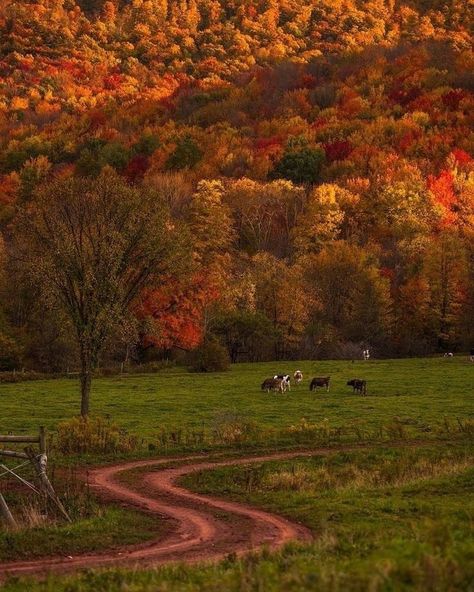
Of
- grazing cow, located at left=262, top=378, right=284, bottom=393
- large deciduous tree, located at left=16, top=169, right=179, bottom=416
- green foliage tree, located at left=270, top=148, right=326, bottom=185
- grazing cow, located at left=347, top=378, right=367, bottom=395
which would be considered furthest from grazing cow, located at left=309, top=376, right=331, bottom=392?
green foliage tree, located at left=270, top=148, right=326, bottom=185

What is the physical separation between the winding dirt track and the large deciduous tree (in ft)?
45.2

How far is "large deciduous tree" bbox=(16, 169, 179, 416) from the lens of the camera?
4069 centimetres

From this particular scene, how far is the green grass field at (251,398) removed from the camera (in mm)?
41969

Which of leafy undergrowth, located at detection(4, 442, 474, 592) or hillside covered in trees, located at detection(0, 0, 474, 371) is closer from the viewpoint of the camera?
leafy undergrowth, located at detection(4, 442, 474, 592)

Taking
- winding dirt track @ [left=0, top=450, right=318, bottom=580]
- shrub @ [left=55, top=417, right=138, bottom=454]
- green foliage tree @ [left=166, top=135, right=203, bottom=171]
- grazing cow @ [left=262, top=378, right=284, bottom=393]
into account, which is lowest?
winding dirt track @ [left=0, top=450, right=318, bottom=580]

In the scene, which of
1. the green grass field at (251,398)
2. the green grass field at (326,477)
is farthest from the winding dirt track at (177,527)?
the green grass field at (251,398)

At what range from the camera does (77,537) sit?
59.1 ft

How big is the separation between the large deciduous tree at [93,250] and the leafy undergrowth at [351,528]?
15584 mm

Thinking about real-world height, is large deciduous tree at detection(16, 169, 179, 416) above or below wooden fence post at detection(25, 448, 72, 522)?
above

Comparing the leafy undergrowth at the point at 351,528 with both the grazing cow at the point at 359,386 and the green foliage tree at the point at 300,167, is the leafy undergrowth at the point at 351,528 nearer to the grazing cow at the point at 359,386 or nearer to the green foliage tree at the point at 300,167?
the grazing cow at the point at 359,386

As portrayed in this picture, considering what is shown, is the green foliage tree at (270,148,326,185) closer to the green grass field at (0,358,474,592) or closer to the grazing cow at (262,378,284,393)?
the green grass field at (0,358,474,592)

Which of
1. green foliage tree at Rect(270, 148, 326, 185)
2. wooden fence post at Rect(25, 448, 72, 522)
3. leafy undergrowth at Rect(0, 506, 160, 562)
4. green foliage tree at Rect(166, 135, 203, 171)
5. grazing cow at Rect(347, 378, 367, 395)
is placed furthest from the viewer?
green foliage tree at Rect(166, 135, 203, 171)

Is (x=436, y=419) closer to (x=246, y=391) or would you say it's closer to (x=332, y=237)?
(x=246, y=391)

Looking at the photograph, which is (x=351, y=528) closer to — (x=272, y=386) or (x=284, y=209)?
(x=272, y=386)
